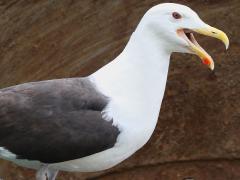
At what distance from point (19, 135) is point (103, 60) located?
170cm

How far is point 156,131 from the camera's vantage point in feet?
18.5

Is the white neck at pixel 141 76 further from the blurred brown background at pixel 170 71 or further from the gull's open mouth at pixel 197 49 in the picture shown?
the blurred brown background at pixel 170 71

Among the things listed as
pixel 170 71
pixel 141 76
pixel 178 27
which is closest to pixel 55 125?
pixel 141 76

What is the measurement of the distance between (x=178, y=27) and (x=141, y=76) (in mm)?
324

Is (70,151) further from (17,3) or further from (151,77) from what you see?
(17,3)

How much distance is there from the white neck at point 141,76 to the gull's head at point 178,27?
→ 0.19ft

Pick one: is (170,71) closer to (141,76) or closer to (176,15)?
(141,76)

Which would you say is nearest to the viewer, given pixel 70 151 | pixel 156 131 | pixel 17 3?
pixel 70 151

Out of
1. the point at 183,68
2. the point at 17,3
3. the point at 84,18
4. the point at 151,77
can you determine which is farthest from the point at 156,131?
the point at 151,77

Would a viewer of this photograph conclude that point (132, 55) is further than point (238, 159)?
No

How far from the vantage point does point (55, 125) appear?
12.7 feet

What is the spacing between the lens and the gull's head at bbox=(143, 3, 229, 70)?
3.81 metres

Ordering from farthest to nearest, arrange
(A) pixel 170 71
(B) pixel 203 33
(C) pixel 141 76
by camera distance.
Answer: (A) pixel 170 71 → (C) pixel 141 76 → (B) pixel 203 33

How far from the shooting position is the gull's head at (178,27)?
381 cm
